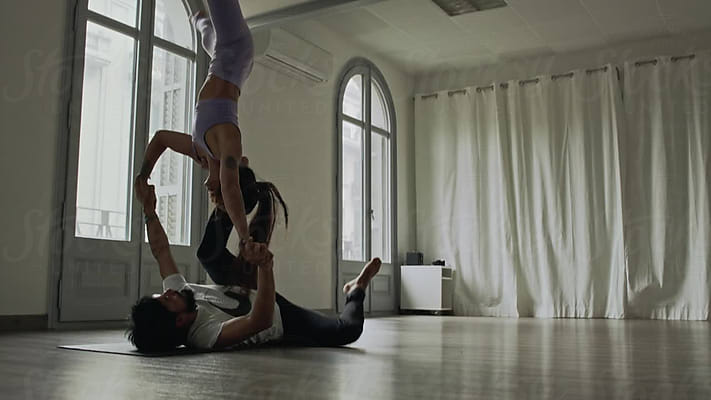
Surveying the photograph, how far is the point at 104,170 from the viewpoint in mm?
4906

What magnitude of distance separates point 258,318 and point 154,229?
0.64m

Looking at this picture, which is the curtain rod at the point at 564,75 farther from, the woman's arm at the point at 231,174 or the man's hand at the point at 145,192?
the man's hand at the point at 145,192

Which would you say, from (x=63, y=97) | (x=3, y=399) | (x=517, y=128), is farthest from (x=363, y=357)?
(x=517, y=128)

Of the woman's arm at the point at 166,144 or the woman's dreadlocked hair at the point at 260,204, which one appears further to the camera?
the woman's dreadlocked hair at the point at 260,204

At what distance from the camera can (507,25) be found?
7.17 meters

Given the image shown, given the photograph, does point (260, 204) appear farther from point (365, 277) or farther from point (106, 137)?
point (106, 137)

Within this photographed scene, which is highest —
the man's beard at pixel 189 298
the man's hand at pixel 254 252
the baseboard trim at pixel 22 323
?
the man's hand at pixel 254 252

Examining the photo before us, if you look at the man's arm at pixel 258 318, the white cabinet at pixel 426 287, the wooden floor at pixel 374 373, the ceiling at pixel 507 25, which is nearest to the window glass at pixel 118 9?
the ceiling at pixel 507 25

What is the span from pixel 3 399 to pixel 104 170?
3590 mm

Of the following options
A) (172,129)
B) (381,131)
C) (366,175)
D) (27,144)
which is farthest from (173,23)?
(381,131)

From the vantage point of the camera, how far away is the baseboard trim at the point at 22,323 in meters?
4.10

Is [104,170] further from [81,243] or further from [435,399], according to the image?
[435,399]

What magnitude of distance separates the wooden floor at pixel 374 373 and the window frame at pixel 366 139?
4.01 m

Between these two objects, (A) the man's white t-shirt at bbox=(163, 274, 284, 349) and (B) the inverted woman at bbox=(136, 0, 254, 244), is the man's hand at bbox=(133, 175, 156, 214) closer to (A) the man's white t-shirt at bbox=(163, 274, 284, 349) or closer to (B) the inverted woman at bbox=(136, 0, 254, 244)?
(B) the inverted woman at bbox=(136, 0, 254, 244)
